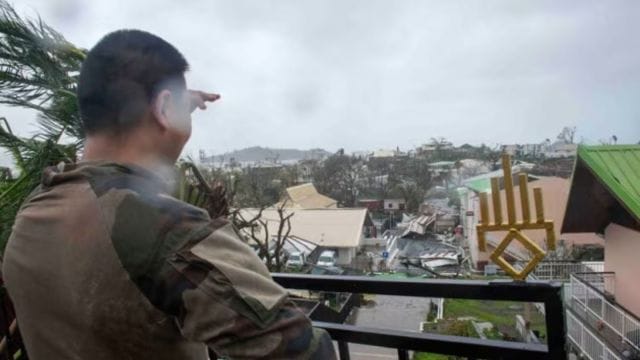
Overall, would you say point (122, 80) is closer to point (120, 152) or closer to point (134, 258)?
point (120, 152)

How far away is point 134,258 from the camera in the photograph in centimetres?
45

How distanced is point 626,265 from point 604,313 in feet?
1.52

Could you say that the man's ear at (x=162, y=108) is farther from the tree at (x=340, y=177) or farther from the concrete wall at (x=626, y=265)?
the tree at (x=340, y=177)

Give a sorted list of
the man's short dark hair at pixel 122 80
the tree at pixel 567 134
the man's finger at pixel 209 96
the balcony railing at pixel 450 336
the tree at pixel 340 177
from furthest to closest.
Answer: the tree at pixel 340 177 → the tree at pixel 567 134 → the balcony railing at pixel 450 336 → the man's finger at pixel 209 96 → the man's short dark hair at pixel 122 80

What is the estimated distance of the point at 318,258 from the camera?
4520 millimetres

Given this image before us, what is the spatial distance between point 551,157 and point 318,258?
7.59ft

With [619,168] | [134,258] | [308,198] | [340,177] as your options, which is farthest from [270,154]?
[134,258]

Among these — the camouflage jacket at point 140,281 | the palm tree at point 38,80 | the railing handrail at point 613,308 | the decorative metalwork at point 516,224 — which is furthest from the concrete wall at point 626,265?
the camouflage jacket at point 140,281

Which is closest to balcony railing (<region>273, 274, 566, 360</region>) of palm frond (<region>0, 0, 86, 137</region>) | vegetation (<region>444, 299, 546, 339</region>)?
vegetation (<region>444, 299, 546, 339</region>)

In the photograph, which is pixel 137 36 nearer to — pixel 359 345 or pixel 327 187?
pixel 359 345

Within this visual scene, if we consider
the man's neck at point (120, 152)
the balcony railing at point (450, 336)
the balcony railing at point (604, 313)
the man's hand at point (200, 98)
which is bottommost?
the balcony railing at point (604, 313)

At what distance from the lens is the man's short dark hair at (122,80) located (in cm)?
54

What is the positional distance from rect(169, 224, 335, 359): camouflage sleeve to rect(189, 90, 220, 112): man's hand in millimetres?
219

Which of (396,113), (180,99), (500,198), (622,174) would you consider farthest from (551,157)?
(180,99)
